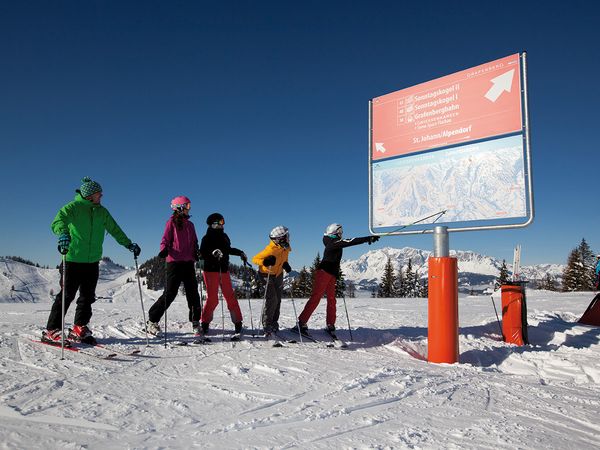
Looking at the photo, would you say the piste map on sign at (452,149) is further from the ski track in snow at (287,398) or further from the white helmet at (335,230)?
the ski track in snow at (287,398)

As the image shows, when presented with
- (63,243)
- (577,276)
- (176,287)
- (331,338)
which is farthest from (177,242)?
(577,276)

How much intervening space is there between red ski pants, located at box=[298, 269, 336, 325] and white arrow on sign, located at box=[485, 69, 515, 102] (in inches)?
143

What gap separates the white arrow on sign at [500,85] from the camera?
5.45m

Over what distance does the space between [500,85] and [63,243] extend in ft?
20.4

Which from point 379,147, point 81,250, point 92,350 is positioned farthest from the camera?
point 379,147

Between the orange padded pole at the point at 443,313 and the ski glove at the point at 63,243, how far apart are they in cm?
471

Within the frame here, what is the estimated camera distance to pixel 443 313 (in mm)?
5051

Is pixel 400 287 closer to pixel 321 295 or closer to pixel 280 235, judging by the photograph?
pixel 321 295

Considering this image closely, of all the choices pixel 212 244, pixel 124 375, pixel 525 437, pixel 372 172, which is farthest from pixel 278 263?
pixel 525 437

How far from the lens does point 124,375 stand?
3.61 m

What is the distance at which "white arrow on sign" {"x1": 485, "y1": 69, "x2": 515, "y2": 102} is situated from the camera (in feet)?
17.9

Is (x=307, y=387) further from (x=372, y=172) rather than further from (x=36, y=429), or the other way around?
(x=372, y=172)

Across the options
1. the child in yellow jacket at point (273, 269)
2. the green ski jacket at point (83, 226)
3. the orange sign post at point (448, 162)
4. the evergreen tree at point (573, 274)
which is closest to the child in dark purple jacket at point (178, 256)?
the green ski jacket at point (83, 226)

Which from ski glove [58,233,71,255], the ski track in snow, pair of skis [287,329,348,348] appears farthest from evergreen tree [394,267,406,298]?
ski glove [58,233,71,255]
